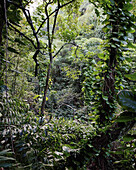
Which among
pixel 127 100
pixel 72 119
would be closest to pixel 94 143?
pixel 72 119

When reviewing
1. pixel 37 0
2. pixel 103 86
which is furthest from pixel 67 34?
pixel 103 86

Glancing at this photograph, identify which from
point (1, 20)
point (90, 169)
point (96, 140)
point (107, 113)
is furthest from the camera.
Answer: point (90, 169)

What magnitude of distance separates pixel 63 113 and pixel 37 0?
156 inches

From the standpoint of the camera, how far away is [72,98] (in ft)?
16.6

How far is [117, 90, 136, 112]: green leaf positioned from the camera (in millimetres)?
596

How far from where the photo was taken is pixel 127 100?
0.61 meters

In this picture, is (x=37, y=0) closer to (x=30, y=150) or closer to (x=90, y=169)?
(x=30, y=150)

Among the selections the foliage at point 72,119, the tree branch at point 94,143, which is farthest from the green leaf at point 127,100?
the tree branch at point 94,143

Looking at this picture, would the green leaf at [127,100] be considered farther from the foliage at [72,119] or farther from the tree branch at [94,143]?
the tree branch at [94,143]

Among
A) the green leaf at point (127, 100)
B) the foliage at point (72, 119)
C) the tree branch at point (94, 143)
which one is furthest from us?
the tree branch at point (94, 143)

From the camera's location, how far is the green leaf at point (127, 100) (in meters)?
0.60

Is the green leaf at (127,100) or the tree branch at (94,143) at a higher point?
the green leaf at (127,100)

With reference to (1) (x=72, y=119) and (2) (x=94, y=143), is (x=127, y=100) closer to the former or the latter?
(2) (x=94, y=143)

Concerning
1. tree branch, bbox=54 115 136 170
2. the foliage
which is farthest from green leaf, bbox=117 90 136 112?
tree branch, bbox=54 115 136 170
